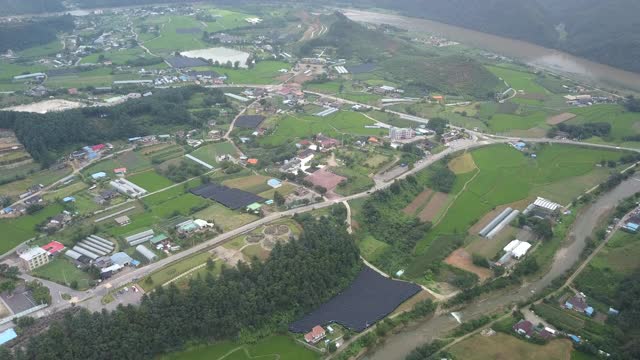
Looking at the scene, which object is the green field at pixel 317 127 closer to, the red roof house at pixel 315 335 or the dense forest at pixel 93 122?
the dense forest at pixel 93 122

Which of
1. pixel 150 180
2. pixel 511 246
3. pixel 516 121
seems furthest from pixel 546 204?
pixel 150 180

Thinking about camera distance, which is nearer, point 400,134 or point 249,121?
point 400,134

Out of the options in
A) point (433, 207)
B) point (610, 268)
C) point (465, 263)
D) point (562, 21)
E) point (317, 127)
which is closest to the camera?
point (610, 268)

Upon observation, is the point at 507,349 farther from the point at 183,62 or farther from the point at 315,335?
the point at 183,62

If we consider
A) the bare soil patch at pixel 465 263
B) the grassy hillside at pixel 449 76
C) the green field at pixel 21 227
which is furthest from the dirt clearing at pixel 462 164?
the green field at pixel 21 227

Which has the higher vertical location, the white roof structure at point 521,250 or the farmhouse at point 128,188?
the white roof structure at point 521,250

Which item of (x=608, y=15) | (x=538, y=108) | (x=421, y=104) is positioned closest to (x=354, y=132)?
(x=421, y=104)

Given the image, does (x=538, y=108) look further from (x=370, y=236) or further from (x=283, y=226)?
(x=283, y=226)
